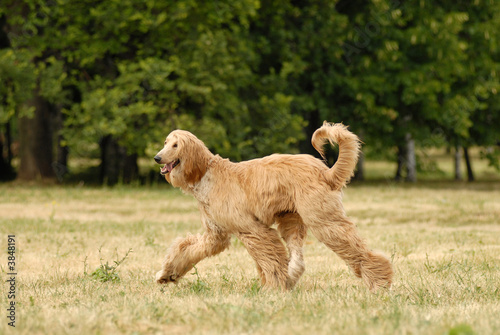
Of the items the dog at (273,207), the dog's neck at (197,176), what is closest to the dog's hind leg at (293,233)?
the dog at (273,207)

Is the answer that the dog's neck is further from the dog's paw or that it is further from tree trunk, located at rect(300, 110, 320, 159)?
tree trunk, located at rect(300, 110, 320, 159)

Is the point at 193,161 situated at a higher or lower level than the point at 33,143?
higher

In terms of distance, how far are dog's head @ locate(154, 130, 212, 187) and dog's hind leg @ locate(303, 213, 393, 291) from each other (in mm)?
1120

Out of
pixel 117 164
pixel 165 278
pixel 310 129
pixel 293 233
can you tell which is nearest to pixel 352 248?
pixel 293 233

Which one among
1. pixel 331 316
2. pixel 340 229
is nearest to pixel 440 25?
pixel 340 229

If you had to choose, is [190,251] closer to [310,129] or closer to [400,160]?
[310,129]

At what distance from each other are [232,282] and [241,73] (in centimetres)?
1287

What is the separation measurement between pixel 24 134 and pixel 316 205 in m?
15.8

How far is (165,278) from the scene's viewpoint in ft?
20.1

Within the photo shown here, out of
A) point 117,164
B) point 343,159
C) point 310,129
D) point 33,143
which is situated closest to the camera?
point 343,159

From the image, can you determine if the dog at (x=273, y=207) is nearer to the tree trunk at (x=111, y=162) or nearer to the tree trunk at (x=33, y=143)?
the tree trunk at (x=111, y=162)

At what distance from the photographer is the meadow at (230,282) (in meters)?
4.29

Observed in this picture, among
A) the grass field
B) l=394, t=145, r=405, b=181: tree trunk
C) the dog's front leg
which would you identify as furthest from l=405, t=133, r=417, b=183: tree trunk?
the dog's front leg

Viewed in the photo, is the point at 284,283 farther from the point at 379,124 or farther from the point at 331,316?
the point at 379,124
